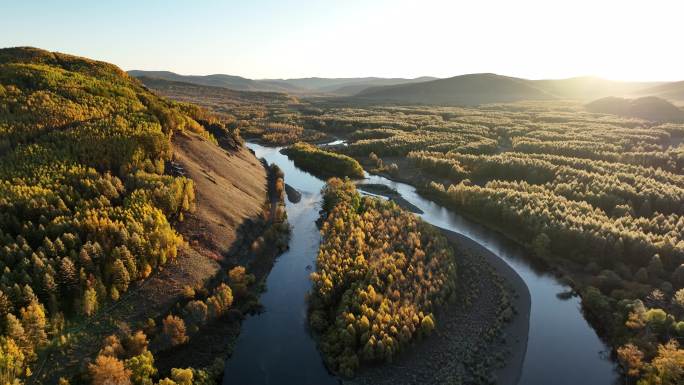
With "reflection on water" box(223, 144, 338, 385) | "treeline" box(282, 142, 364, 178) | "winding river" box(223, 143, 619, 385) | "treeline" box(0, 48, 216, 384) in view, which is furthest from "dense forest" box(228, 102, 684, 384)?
"treeline" box(0, 48, 216, 384)

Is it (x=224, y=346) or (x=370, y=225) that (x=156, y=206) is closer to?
(x=224, y=346)

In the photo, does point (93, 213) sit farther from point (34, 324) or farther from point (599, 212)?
point (599, 212)

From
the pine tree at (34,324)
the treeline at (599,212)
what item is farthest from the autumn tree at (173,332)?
the treeline at (599,212)

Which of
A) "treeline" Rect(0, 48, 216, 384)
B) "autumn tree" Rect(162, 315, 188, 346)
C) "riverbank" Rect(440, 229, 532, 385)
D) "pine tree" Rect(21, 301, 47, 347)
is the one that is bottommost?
"riverbank" Rect(440, 229, 532, 385)

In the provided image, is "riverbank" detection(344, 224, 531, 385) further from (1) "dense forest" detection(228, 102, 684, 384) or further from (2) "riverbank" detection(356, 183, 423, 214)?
(2) "riverbank" detection(356, 183, 423, 214)

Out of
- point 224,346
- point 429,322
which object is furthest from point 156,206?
point 429,322
